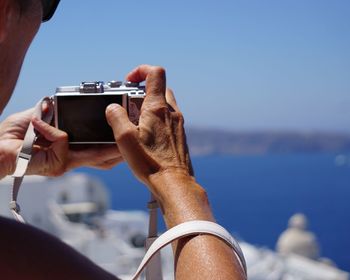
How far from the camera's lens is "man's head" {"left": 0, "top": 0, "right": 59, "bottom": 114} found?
746 millimetres

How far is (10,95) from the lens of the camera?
0.81 metres

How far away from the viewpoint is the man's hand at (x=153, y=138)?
107 centimetres

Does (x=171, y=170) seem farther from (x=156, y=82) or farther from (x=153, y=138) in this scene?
(x=156, y=82)

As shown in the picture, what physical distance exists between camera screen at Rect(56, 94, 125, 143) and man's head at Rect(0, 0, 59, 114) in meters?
0.46

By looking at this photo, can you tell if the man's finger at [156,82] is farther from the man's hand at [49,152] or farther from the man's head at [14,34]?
the man's head at [14,34]

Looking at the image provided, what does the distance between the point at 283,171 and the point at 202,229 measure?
81040 millimetres

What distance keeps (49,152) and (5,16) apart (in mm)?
636

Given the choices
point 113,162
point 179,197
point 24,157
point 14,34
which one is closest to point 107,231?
point 113,162

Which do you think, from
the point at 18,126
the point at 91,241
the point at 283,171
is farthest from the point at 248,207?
the point at 18,126

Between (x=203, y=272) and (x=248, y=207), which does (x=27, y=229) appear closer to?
(x=203, y=272)

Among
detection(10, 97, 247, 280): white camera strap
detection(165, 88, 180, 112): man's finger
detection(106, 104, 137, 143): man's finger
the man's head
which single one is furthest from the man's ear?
detection(165, 88, 180, 112): man's finger

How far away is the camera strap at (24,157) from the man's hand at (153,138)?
0.19 meters

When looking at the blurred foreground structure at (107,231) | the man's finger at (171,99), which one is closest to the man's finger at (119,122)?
the man's finger at (171,99)

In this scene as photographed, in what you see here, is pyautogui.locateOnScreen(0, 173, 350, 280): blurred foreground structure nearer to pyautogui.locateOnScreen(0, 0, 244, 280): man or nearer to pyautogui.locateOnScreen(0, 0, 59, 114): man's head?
pyautogui.locateOnScreen(0, 0, 244, 280): man
